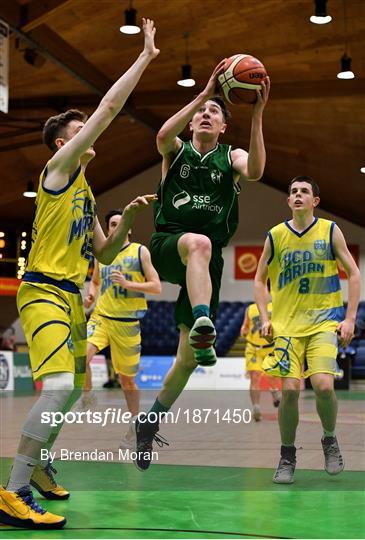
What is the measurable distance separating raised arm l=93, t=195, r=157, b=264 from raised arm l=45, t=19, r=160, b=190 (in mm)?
431

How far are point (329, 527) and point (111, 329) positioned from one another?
4.47 meters

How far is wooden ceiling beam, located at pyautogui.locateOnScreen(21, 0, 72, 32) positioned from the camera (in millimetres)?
13359

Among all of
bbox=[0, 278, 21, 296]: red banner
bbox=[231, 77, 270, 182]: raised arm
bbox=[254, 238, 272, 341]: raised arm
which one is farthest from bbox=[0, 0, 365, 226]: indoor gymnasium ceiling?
bbox=[231, 77, 270, 182]: raised arm

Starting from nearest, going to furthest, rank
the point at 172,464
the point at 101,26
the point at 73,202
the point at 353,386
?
the point at 73,202
the point at 172,464
the point at 101,26
the point at 353,386

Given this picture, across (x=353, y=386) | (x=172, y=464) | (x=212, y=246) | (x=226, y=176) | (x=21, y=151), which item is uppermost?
(x=21, y=151)

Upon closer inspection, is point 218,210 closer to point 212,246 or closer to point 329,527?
point 212,246

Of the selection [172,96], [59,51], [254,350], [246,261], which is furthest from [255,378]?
[246,261]

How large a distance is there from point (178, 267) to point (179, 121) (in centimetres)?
91

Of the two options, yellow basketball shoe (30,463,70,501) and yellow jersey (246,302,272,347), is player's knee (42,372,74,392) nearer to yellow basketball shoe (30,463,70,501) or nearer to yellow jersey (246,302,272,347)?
yellow basketball shoe (30,463,70,501)

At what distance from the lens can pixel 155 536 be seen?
379 centimetres

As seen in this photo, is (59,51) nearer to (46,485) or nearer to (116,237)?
(116,237)

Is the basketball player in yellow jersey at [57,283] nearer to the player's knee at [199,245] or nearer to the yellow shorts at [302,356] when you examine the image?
the player's knee at [199,245]

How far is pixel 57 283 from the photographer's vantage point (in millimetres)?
4324

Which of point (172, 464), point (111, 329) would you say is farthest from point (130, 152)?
point (172, 464)
